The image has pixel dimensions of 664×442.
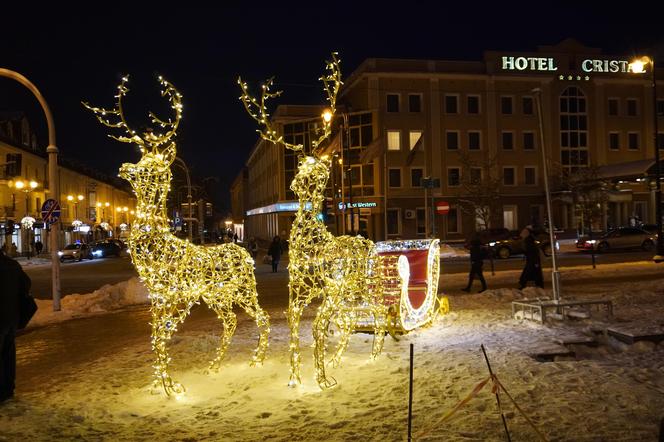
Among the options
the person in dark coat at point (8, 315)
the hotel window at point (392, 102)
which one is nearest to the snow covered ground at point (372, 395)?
the person in dark coat at point (8, 315)

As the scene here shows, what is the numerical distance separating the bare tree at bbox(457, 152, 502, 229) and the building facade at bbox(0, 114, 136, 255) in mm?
28664

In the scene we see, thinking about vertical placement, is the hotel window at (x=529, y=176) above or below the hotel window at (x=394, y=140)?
below

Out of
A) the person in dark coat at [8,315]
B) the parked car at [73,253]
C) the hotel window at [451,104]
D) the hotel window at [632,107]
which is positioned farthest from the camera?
the hotel window at [632,107]

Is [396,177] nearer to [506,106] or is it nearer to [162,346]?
[506,106]

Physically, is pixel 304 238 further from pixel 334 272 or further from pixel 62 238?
pixel 62 238

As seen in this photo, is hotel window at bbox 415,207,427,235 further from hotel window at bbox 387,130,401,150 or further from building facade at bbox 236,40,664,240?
hotel window at bbox 387,130,401,150

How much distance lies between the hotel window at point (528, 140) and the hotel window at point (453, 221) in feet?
27.2

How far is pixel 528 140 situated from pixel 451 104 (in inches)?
302

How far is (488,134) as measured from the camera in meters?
48.7

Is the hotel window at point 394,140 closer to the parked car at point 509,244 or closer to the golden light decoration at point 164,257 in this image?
the parked car at point 509,244

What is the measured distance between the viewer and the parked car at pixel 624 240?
102 feet

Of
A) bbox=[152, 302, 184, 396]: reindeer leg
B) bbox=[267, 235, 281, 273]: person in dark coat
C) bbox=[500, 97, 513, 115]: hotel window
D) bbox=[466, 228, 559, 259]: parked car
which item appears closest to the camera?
bbox=[152, 302, 184, 396]: reindeer leg

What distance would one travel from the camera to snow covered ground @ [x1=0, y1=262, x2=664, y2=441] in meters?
5.46

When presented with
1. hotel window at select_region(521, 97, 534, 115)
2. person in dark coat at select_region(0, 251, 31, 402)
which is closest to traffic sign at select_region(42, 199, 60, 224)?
person in dark coat at select_region(0, 251, 31, 402)
